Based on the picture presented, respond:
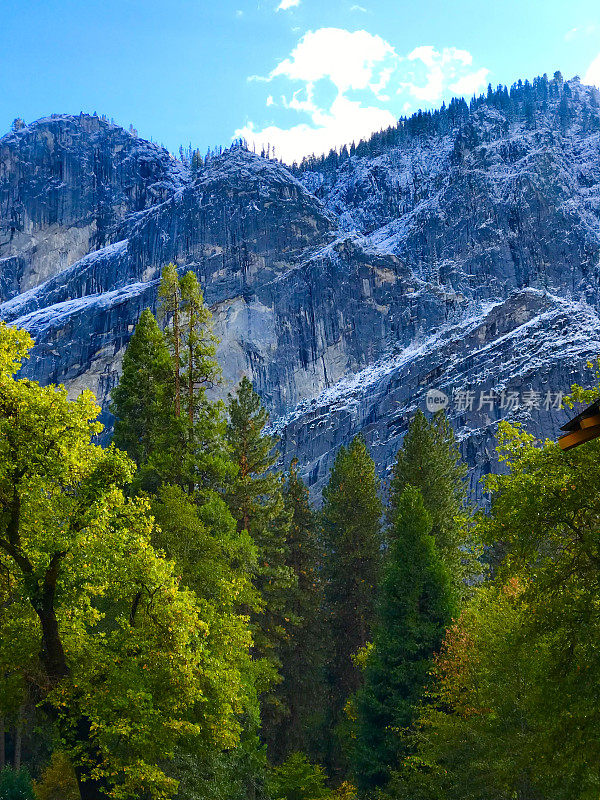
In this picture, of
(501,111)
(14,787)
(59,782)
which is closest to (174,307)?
(14,787)

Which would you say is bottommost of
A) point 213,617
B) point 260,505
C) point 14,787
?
point 14,787

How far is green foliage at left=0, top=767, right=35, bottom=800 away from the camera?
20328mm

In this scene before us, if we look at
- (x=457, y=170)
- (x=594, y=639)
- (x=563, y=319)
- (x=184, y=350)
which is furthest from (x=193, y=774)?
(x=457, y=170)

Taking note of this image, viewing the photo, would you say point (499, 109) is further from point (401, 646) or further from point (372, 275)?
point (401, 646)

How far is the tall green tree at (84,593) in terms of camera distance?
11.4m

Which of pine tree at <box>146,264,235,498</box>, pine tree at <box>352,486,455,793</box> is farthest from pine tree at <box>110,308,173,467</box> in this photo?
pine tree at <box>352,486,455,793</box>

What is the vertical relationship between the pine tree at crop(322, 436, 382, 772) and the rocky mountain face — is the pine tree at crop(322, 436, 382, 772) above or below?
below

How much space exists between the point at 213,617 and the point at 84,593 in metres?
4.38

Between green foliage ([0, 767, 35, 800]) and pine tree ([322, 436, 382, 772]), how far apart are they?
17.6 m

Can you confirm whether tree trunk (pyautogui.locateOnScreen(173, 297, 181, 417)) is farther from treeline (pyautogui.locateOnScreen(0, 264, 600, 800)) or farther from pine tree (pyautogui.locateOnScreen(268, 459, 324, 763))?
pine tree (pyautogui.locateOnScreen(268, 459, 324, 763))

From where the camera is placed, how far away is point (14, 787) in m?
20.6

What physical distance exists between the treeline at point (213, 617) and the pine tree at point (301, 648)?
6.66ft

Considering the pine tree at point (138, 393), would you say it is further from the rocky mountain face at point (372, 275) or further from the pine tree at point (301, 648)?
the rocky mountain face at point (372, 275)

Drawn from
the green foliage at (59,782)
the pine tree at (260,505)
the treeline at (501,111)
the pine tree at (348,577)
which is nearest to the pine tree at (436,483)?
the pine tree at (348,577)
